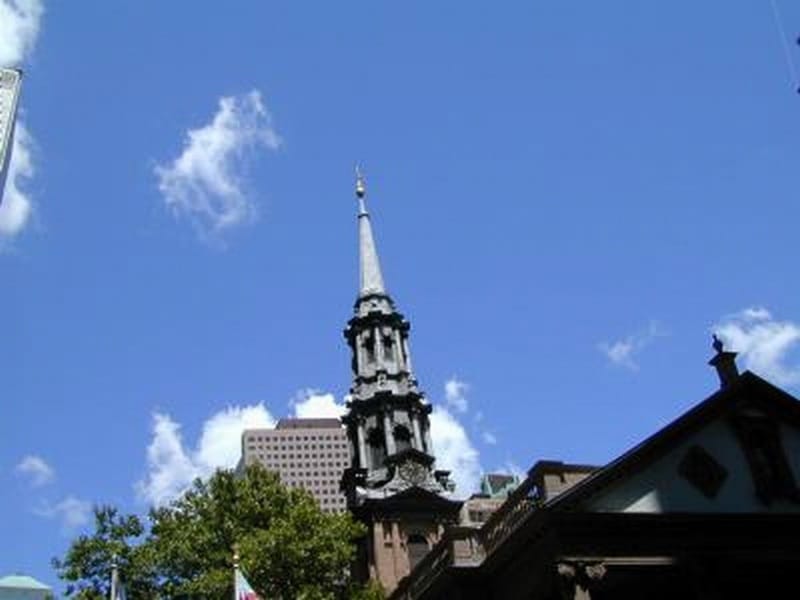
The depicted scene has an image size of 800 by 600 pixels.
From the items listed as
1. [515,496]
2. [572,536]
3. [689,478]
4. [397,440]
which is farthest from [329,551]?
[397,440]

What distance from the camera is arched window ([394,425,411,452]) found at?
174 feet

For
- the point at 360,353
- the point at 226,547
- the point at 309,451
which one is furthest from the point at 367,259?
the point at 309,451

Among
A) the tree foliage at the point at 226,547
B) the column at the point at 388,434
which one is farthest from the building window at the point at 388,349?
the tree foliage at the point at 226,547

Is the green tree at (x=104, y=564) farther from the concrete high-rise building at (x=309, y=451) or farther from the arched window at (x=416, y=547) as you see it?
the concrete high-rise building at (x=309, y=451)

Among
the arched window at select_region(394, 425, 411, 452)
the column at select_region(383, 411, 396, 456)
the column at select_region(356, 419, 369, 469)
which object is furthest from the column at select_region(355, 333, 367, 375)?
the arched window at select_region(394, 425, 411, 452)

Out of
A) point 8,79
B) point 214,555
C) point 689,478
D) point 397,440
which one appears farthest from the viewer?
point 397,440

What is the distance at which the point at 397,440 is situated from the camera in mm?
53250

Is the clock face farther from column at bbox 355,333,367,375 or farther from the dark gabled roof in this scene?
the dark gabled roof

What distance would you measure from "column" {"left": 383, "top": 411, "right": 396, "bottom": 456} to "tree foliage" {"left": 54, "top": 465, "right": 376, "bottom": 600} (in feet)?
59.6

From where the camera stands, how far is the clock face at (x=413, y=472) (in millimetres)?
50750

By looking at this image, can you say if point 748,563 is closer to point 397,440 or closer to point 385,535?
point 385,535

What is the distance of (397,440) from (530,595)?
27.0 metres

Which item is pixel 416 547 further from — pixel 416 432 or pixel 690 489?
pixel 690 489

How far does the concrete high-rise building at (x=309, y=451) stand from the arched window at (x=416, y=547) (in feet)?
403
